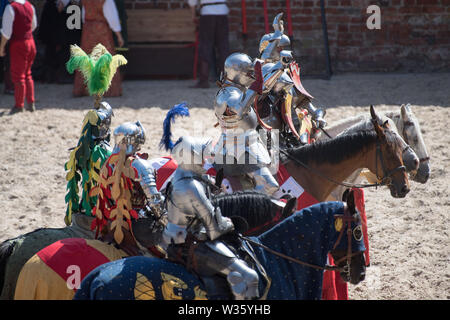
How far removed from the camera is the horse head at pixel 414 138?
5.99 meters

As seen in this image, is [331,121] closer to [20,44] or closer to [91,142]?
[20,44]

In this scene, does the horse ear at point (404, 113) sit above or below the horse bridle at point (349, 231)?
above

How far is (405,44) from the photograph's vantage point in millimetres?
11914

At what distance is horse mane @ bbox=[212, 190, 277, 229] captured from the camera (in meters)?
4.04

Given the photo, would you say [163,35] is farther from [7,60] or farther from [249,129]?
[249,129]

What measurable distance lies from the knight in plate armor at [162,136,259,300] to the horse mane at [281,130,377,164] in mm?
1557

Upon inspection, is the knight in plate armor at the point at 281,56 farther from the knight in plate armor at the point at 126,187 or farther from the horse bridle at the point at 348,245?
the horse bridle at the point at 348,245

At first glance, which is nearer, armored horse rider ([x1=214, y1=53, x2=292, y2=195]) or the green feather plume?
armored horse rider ([x1=214, y1=53, x2=292, y2=195])

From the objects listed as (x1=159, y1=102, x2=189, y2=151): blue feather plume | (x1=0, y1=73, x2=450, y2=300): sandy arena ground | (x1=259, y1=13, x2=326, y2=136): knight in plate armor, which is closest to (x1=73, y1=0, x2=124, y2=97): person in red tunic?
(x1=0, y1=73, x2=450, y2=300): sandy arena ground

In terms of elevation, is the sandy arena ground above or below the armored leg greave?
below

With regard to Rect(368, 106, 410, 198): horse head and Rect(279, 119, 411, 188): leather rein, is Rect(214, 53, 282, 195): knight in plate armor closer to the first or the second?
Rect(279, 119, 411, 188): leather rein

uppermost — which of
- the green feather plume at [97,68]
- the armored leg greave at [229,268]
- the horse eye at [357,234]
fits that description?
the green feather plume at [97,68]

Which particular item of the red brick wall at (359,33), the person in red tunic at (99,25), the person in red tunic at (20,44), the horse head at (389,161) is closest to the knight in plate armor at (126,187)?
the horse head at (389,161)

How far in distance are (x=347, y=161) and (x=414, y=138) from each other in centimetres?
113
